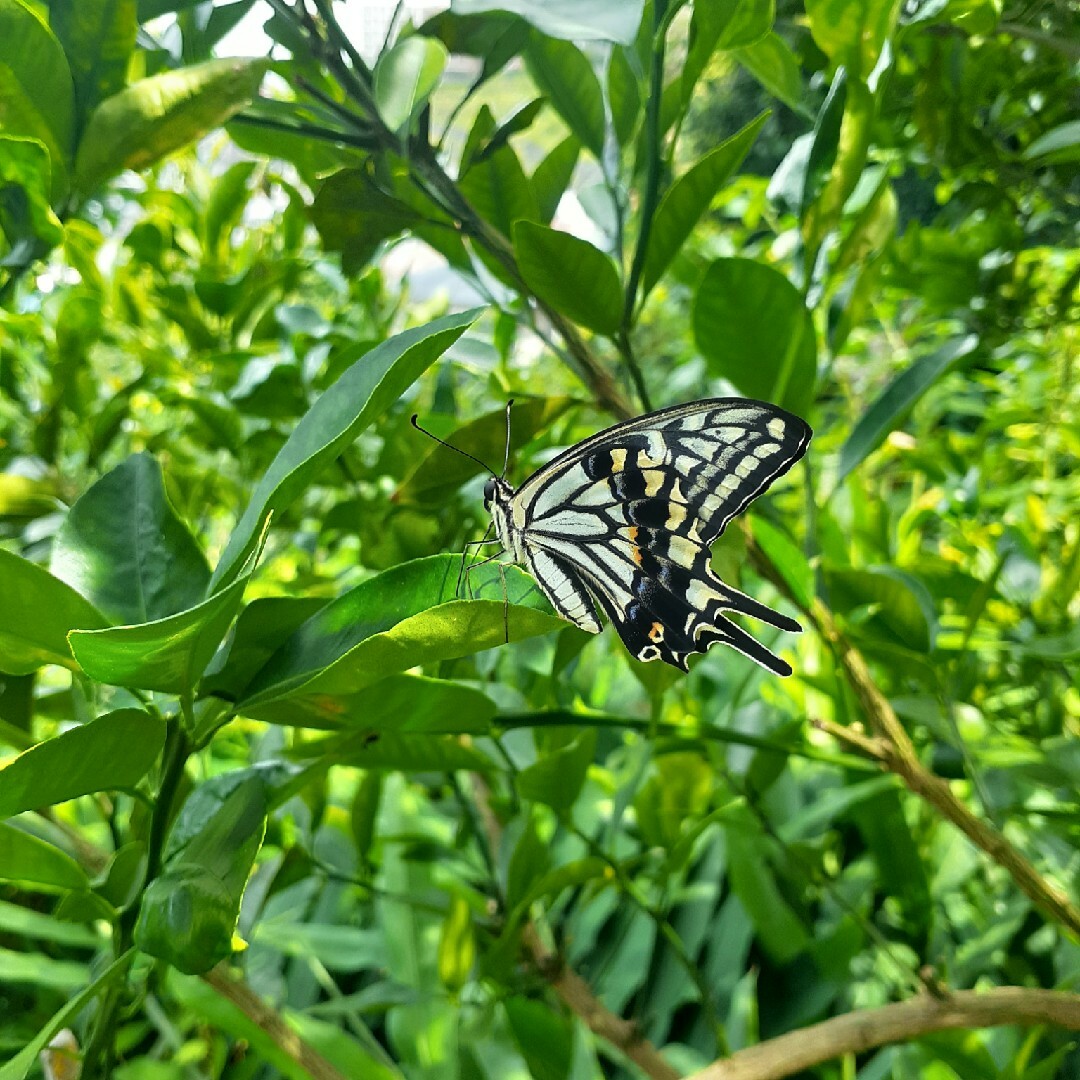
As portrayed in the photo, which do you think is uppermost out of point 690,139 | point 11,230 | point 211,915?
point 690,139

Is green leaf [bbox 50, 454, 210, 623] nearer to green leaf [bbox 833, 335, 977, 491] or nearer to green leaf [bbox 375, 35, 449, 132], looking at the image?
green leaf [bbox 375, 35, 449, 132]

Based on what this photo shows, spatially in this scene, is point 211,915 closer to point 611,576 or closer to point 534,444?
point 611,576

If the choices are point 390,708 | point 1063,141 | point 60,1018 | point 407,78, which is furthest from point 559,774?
point 1063,141

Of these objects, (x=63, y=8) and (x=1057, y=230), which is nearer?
(x=63, y=8)

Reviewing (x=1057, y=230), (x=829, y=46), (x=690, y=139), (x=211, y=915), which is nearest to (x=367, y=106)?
(x=829, y=46)

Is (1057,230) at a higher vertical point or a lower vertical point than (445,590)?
higher

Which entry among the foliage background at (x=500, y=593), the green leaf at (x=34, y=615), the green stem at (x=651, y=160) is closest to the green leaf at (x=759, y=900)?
the foliage background at (x=500, y=593)

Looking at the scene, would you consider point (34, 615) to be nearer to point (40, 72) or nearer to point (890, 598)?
point (40, 72)
